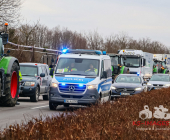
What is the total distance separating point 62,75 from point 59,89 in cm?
87

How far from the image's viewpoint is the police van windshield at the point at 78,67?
15.1 meters

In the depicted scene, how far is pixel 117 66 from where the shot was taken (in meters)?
33.2

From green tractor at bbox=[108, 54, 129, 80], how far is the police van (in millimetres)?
16023

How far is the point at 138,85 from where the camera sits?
20.8 m

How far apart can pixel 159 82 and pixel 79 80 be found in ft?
39.6

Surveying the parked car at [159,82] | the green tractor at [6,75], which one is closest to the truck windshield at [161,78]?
the parked car at [159,82]

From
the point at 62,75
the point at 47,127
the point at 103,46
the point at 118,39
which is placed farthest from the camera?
the point at 118,39

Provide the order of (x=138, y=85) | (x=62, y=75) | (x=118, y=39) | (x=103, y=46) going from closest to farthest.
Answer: (x=62, y=75) < (x=138, y=85) < (x=103, y=46) < (x=118, y=39)

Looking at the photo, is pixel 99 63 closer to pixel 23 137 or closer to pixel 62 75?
pixel 62 75

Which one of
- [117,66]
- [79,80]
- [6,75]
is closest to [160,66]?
[117,66]

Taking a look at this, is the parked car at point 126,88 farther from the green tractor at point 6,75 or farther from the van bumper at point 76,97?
the green tractor at point 6,75

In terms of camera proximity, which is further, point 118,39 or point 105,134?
point 118,39

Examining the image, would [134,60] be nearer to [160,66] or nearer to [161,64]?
[160,66]

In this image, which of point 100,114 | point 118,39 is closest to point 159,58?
point 118,39
